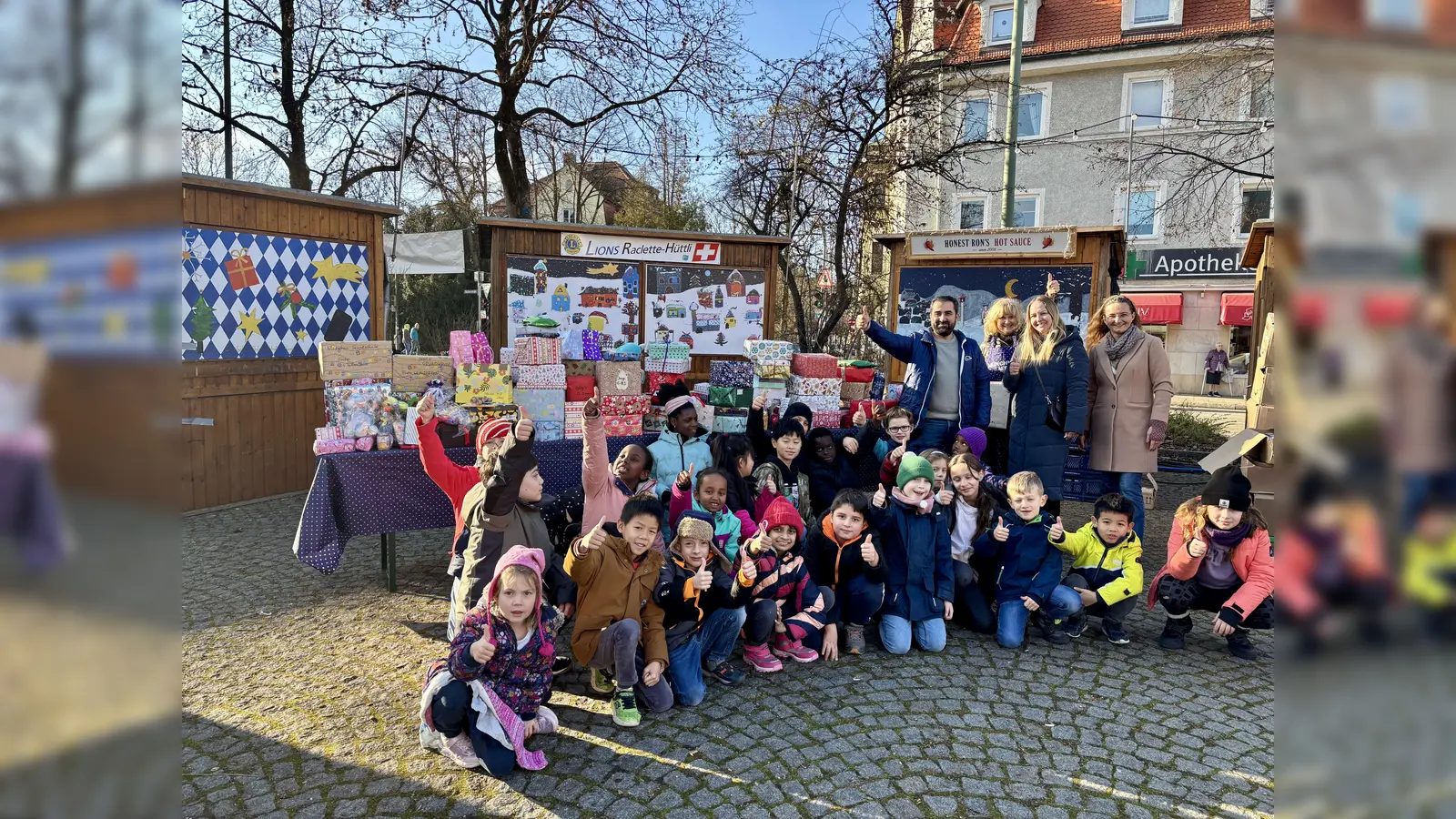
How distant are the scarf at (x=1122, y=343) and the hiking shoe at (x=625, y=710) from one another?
3931 millimetres

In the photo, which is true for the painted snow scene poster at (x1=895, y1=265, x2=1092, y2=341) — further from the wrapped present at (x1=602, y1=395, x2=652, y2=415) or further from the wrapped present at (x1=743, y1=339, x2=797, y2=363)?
the wrapped present at (x1=602, y1=395, x2=652, y2=415)

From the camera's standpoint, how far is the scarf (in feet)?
17.9

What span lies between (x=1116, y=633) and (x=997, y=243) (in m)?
5.08

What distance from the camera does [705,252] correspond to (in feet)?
28.5

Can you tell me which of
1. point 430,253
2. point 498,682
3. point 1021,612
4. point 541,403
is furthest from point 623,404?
point 430,253

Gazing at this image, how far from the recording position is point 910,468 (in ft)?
15.6

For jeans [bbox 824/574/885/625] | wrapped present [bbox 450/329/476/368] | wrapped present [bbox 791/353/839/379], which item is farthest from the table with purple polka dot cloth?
wrapped present [bbox 791/353/839/379]

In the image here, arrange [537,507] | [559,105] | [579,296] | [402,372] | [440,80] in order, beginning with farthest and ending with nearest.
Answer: [559,105] → [440,80] → [579,296] → [402,372] → [537,507]

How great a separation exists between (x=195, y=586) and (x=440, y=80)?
8.01m

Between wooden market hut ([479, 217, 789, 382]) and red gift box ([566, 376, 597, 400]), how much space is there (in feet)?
9.18
